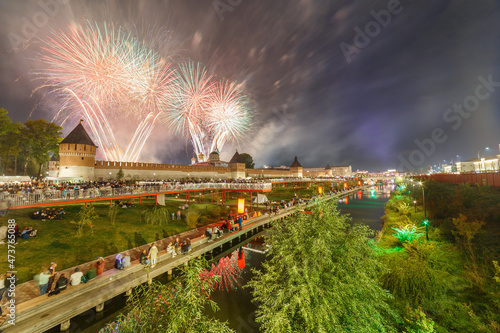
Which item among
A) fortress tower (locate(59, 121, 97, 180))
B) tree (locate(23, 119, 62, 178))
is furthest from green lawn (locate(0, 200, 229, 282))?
tree (locate(23, 119, 62, 178))

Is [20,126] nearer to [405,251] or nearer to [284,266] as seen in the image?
[284,266]

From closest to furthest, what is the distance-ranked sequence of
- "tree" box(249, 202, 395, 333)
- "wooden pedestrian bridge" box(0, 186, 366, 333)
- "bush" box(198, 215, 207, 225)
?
"tree" box(249, 202, 395, 333) < "wooden pedestrian bridge" box(0, 186, 366, 333) < "bush" box(198, 215, 207, 225)

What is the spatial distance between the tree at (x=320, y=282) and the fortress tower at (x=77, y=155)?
4098 centimetres

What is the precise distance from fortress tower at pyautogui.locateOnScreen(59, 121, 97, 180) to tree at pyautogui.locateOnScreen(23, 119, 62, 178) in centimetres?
1095

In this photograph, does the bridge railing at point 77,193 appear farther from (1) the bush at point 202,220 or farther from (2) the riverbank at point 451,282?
(2) the riverbank at point 451,282

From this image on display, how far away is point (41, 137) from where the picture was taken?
4038 cm

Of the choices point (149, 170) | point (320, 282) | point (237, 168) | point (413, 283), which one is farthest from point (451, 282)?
point (237, 168)

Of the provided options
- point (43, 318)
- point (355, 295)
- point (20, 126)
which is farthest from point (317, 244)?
point (20, 126)

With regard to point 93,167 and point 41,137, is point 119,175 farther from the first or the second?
point 41,137

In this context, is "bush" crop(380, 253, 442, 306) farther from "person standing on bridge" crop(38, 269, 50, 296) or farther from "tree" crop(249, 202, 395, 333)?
"person standing on bridge" crop(38, 269, 50, 296)

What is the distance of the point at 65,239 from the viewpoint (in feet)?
52.6

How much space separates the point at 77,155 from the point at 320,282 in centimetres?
4323

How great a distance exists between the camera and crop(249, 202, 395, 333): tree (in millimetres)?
6219

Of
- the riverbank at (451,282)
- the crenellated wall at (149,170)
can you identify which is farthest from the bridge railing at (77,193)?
the riverbank at (451,282)
